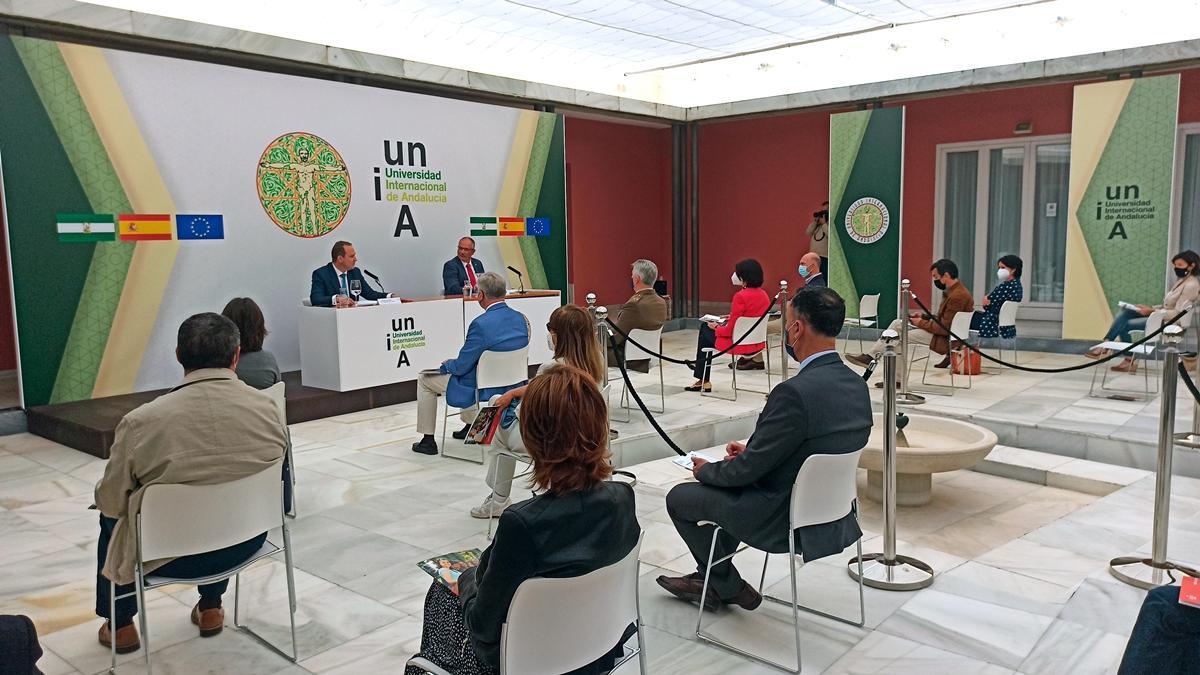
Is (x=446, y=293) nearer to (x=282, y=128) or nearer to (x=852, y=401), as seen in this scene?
(x=282, y=128)

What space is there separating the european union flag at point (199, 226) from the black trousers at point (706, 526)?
229 inches

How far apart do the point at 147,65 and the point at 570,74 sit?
5554 millimetres

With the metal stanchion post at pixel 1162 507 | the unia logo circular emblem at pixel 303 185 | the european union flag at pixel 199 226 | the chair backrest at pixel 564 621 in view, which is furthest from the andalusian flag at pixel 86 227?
the metal stanchion post at pixel 1162 507

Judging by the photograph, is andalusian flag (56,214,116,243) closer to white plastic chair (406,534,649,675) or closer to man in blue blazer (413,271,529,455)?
man in blue blazer (413,271,529,455)

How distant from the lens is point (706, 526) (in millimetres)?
3271

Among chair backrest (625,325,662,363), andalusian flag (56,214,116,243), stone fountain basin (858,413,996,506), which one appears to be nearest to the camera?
stone fountain basin (858,413,996,506)

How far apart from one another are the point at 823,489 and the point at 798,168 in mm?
10159

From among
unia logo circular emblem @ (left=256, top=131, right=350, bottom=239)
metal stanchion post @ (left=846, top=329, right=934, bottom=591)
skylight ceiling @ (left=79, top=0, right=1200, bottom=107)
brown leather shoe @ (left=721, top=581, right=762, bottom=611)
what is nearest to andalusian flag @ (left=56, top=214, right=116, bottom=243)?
unia logo circular emblem @ (left=256, top=131, right=350, bottom=239)

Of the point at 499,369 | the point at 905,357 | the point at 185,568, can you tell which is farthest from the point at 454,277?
the point at 185,568

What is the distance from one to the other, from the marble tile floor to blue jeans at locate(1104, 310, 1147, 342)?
3509 millimetres

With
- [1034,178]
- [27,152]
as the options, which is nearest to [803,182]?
[1034,178]

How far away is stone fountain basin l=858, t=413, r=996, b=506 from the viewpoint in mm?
4637

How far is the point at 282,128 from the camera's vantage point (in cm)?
793

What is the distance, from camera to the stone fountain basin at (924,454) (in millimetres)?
4637
